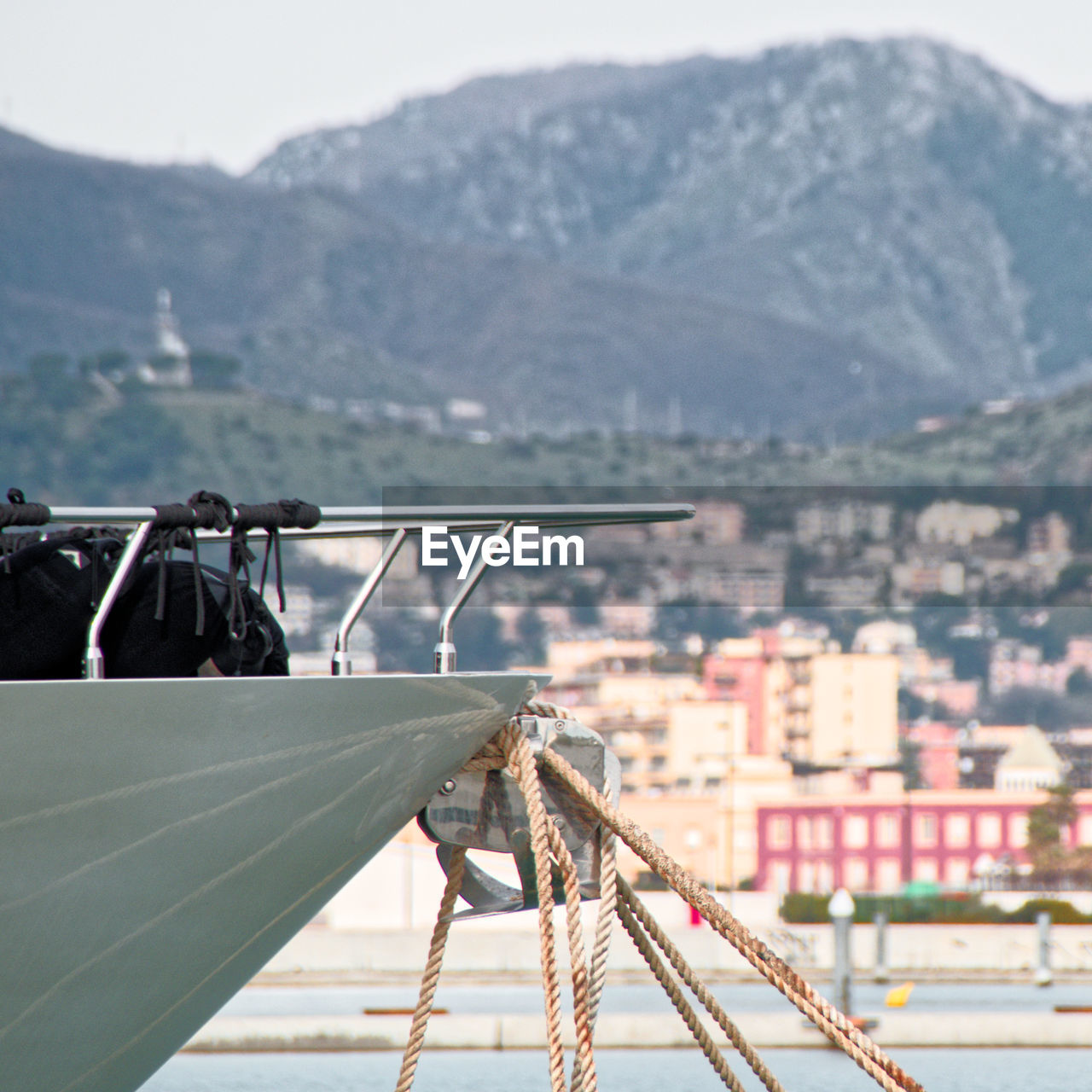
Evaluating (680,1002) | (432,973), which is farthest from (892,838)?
(432,973)

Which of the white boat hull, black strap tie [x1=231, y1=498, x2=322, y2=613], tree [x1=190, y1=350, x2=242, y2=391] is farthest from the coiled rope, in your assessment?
tree [x1=190, y1=350, x2=242, y2=391]

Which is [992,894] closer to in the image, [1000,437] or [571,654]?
[571,654]

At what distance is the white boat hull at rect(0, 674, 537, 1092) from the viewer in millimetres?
3625

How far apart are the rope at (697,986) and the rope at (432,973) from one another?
0.38 meters

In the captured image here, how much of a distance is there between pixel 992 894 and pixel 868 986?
111 feet

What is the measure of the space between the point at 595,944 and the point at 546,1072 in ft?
38.1

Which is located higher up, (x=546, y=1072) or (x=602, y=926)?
(x=602, y=926)

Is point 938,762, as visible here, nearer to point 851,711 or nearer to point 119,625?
point 851,711

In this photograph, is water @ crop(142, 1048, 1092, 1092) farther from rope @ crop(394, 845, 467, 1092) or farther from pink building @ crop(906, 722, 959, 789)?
pink building @ crop(906, 722, 959, 789)

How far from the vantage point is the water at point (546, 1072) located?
15.2 meters

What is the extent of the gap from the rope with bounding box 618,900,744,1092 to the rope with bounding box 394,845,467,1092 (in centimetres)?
39

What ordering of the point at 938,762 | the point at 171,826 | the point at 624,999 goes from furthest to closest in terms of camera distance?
1. the point at 938,762
2. the point at 624,999
3. the point at 171,826

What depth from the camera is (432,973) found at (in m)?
4.38

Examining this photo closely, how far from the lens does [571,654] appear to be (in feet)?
330
